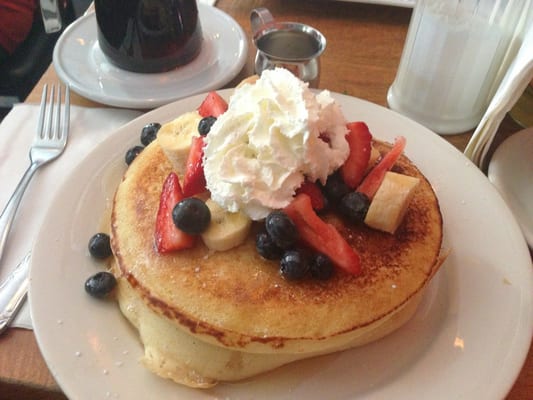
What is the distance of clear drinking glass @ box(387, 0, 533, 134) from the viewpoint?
134 cm

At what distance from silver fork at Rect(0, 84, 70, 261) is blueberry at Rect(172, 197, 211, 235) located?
47 cm

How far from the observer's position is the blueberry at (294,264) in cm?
90

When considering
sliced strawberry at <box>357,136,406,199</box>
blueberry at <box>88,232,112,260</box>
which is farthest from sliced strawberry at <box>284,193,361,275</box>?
blueberry at <box>88,232,112,260</box>

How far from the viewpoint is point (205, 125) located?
1091 mm

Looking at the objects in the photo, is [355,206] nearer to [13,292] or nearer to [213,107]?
[213,107]

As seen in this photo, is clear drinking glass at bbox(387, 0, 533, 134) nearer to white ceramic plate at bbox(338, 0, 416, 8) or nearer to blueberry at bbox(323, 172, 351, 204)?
white ceramic plate at bbox(338, 0, 416, 8)

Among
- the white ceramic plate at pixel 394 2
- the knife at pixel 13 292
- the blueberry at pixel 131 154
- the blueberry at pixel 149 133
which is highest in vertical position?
the white ceramic plate at pixel 394 2

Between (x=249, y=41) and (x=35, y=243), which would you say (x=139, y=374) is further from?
(x=249, y=41)

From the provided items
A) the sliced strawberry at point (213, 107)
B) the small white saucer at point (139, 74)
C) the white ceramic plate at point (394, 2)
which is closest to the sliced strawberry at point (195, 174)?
the sliced strawberry at point (213, 107)

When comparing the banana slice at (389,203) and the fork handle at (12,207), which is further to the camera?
the fork handle at (12,207)

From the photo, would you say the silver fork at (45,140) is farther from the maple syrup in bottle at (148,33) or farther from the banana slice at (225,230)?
the banana slice at (225,230)

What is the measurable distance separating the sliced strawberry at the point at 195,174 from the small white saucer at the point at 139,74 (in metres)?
0.53

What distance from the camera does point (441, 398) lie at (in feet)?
2.81

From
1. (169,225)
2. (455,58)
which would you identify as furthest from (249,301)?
(455,58)
